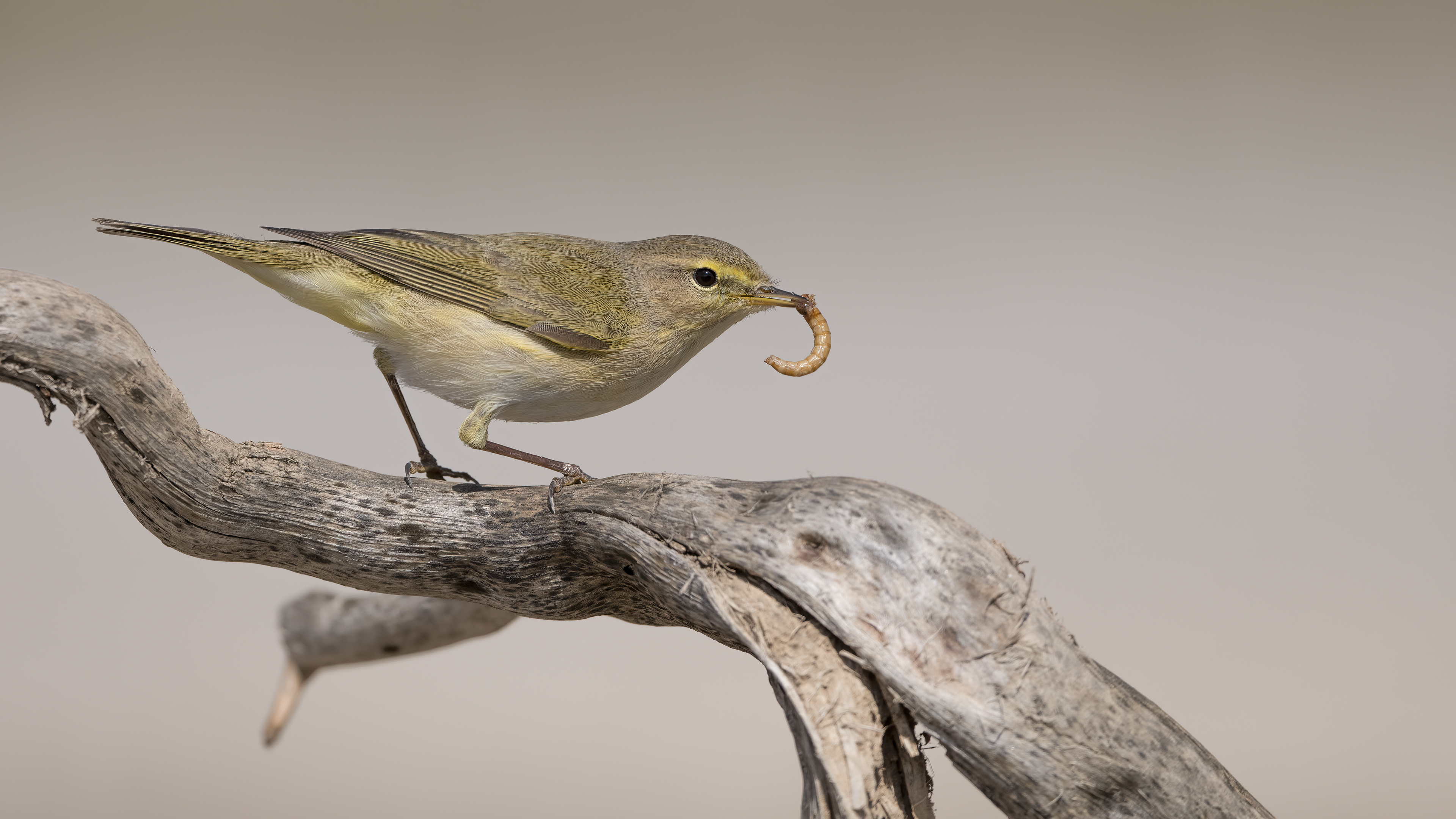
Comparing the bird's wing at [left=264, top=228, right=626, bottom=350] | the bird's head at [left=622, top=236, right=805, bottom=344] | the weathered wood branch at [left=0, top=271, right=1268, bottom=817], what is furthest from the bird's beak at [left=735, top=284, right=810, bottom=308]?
the weathered wood branch at [left=0, top=271, right=1268, bottom=817]

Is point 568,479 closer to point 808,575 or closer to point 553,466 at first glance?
point 553,466

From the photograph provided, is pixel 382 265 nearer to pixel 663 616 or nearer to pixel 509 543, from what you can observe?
pixel 509 543

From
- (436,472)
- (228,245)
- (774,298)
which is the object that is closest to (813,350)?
(774,298)

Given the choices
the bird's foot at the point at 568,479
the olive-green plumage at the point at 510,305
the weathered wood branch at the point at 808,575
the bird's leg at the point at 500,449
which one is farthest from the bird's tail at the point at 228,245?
the bird's foot at the point at 568,479

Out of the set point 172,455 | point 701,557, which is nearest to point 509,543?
point 701,557

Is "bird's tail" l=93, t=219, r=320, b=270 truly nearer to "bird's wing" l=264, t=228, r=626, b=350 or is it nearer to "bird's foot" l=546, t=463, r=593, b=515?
"bird's wing" l=264, t=228, r=626, b=350

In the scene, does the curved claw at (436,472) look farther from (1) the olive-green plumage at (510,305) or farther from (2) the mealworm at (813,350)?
(2) the mealworm at (813,350)
